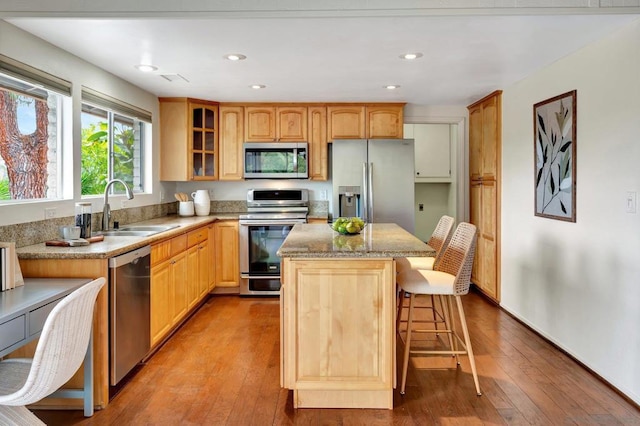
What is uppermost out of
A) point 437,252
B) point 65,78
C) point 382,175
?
point 65,78

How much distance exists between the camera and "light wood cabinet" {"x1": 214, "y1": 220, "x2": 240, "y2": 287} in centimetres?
509

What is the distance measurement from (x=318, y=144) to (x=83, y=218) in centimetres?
292

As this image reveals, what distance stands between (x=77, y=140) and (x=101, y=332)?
1.58 meters

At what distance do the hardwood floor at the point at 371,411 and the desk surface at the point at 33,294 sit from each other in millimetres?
735

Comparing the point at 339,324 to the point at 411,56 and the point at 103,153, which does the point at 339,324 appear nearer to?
the point at 411,56

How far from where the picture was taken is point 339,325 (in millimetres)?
2525

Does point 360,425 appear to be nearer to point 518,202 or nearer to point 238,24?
point 238,24

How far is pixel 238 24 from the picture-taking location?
2.72 meters

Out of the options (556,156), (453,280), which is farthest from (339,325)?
(556,156)

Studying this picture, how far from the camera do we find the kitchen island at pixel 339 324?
8.23ft

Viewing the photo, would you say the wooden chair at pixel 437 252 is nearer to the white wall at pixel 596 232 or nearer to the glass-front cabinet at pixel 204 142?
the white wall at pixel 596 232

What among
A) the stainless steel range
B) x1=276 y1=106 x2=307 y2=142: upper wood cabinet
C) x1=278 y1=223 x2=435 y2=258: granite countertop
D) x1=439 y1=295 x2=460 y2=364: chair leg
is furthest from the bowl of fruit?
x1=276 y1=106 x2=307 y2=142: upper wood cabinet

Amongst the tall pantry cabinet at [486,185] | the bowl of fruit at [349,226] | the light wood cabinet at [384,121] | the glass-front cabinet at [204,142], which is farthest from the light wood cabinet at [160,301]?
the tall pantry cabinet at [486,185]

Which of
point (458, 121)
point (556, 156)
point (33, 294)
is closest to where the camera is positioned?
point (33, 294)
